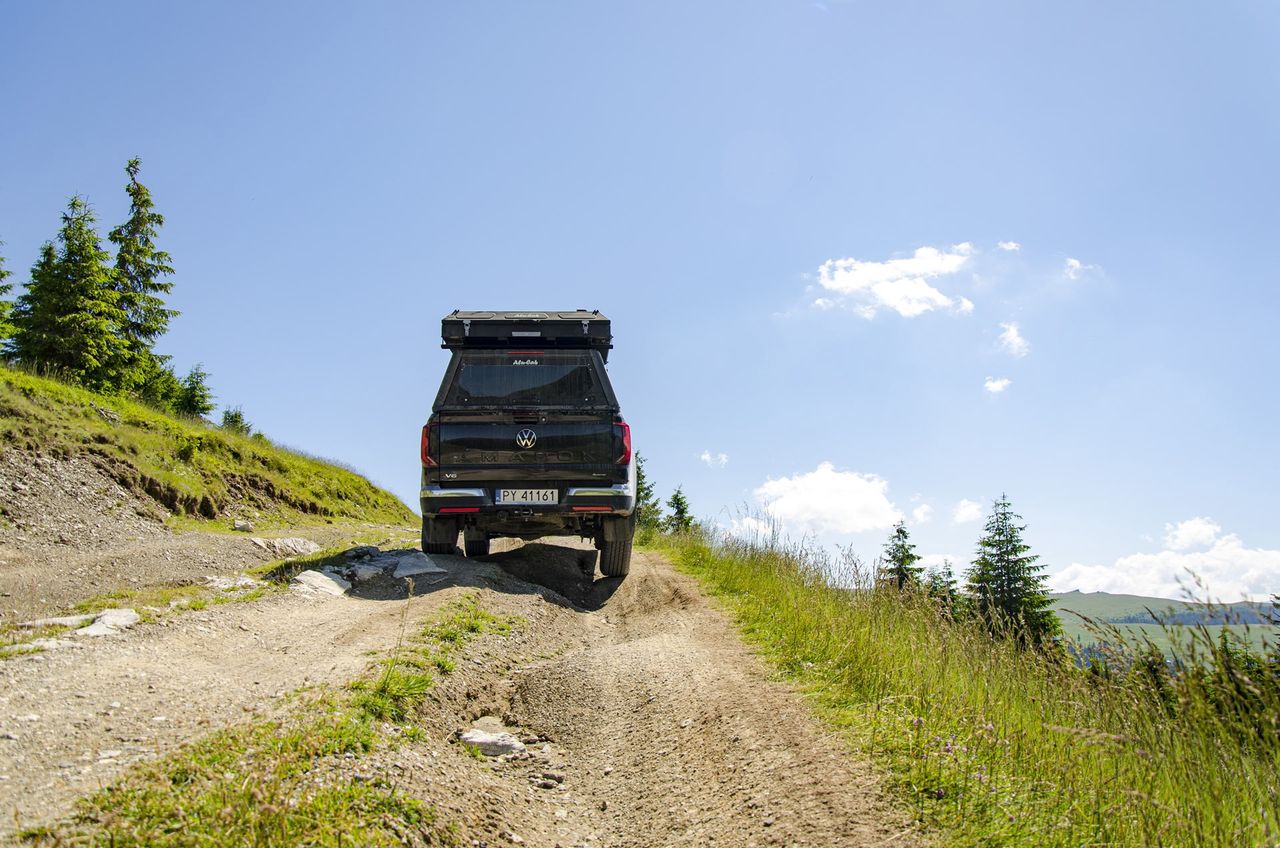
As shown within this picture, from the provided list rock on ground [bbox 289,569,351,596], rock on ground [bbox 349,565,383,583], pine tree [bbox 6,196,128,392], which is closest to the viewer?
rock on ground [bbox 289,569,351,596]

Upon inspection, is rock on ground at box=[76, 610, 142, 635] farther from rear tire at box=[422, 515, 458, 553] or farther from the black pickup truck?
rear tire at box=[422, 515, 458, 553]

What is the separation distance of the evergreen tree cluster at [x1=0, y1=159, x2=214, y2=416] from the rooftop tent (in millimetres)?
14694

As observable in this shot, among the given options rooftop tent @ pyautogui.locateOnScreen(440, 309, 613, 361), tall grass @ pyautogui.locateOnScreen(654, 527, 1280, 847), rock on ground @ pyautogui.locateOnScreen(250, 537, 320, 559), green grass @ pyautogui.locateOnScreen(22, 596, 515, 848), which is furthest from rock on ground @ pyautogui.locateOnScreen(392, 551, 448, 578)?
green grass @ pyautogui.locateOnScreen(22, 596, 515, 848)

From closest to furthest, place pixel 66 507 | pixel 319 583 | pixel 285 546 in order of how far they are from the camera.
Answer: pixel 319 583 < pixel 66 507 < pixel 285 546

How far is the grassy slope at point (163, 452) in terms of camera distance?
43.5 feet

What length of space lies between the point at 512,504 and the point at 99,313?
22.7m

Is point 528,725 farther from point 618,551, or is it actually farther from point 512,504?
point 618,551

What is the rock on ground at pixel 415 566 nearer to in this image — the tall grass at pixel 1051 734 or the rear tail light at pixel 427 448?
the rear tail light at pixel 427 448

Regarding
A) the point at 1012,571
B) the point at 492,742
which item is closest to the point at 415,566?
the point at 492,742

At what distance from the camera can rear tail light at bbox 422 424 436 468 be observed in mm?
7980

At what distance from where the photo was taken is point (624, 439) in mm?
8188

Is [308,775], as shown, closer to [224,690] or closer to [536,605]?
[224,690]

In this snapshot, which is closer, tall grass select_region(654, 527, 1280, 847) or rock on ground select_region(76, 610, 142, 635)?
tall grass select_region(654, 527, 1280, 847)

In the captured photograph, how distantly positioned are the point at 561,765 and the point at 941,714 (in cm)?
197
